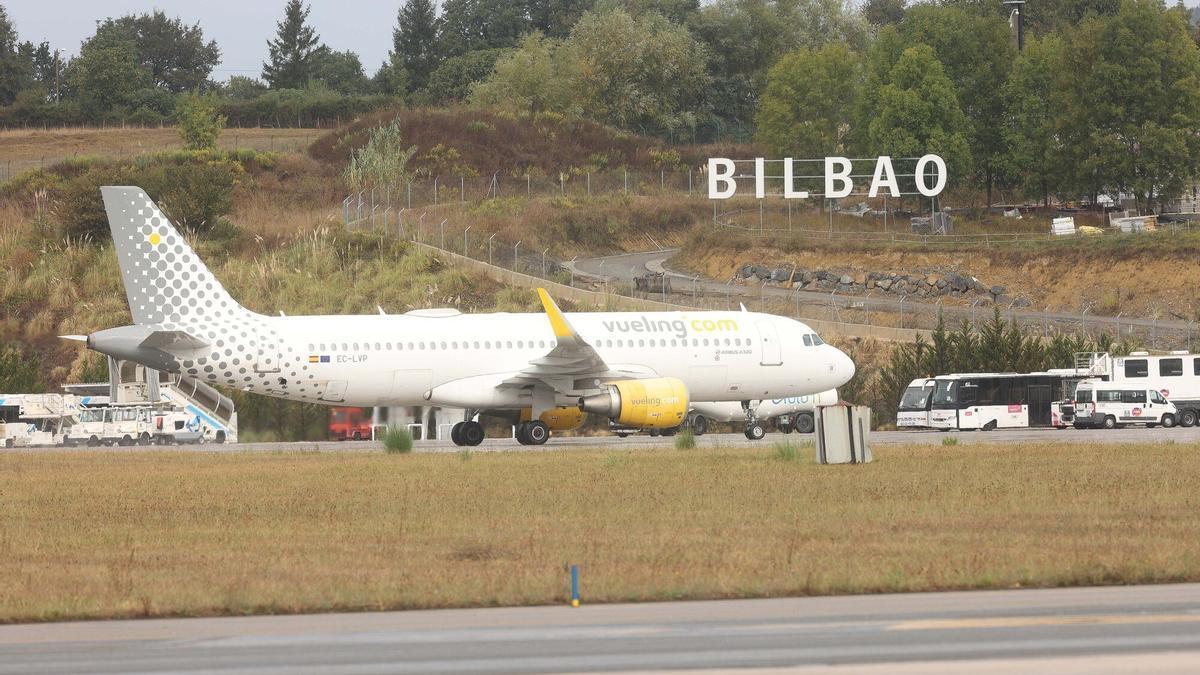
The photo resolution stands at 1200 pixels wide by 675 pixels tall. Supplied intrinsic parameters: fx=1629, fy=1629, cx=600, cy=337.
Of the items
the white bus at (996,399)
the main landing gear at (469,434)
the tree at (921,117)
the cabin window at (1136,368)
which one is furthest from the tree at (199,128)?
the cabin window at (1136,368)

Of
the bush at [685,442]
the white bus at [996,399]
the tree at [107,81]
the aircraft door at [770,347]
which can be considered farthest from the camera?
the tree at [107,81]

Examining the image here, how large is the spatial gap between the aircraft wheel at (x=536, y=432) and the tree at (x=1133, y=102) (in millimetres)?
50718

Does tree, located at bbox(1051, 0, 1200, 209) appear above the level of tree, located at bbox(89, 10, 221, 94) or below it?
below

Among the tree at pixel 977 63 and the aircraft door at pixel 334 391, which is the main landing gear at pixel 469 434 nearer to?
the aircraft door at pixel 334 391

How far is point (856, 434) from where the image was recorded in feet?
103

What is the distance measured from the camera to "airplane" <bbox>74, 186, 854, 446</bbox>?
39.5m

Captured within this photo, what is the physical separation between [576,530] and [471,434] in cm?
2188

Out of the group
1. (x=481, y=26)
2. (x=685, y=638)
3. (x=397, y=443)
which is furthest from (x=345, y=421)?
(x=481, y=26)

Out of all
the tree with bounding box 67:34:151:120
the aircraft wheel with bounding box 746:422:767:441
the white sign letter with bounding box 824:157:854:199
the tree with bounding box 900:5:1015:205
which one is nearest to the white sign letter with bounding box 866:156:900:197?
the white sign letter with bounding box 824:157:854:199

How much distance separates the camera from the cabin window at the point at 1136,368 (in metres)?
52.7

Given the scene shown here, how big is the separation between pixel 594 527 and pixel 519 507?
2978mm

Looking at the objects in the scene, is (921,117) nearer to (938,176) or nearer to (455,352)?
(938,176)

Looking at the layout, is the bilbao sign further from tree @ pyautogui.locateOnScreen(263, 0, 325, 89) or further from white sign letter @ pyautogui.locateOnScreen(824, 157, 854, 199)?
tree @ pyautogui.locateOnScreen(263, 0, 325, 89)

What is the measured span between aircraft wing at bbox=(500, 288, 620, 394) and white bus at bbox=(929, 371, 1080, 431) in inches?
646
